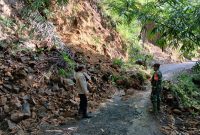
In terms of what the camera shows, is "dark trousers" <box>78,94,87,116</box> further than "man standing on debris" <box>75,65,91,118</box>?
Yes

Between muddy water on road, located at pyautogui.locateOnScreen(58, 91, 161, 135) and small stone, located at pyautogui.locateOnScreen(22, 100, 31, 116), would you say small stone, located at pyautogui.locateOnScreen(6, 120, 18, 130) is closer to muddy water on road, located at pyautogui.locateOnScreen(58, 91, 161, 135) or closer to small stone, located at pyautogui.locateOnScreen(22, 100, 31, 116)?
small stone, located at pyautogui.locateOnScreen(22, 100, 31, 116)

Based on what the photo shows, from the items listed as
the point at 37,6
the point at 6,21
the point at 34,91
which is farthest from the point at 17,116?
the point at 6,21

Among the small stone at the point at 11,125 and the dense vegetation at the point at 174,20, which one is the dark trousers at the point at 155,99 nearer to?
the dense vegetation at the point at 174,20

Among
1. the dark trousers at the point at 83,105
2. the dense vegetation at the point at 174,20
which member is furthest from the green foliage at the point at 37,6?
the dark trousers at the point at 83,105

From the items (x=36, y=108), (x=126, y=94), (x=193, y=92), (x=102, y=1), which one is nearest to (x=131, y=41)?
(x=102, y=1)

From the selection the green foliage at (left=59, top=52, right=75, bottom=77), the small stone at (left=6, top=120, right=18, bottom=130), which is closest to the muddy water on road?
the small stone at (left=6, top=120, right=18, bottom=130)

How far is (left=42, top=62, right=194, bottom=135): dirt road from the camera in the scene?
7780 millimetres

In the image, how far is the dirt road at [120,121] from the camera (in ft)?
25.5

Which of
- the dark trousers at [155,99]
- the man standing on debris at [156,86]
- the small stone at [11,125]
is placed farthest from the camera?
the dark trousers at [155,99]

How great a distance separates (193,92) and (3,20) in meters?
8.89

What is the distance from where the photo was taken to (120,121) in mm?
8625

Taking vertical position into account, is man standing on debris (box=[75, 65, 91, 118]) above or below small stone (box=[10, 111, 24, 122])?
above

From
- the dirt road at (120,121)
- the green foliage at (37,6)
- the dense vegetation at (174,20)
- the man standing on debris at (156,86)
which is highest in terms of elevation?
the green foliage at (37,6)

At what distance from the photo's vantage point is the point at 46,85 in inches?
380
